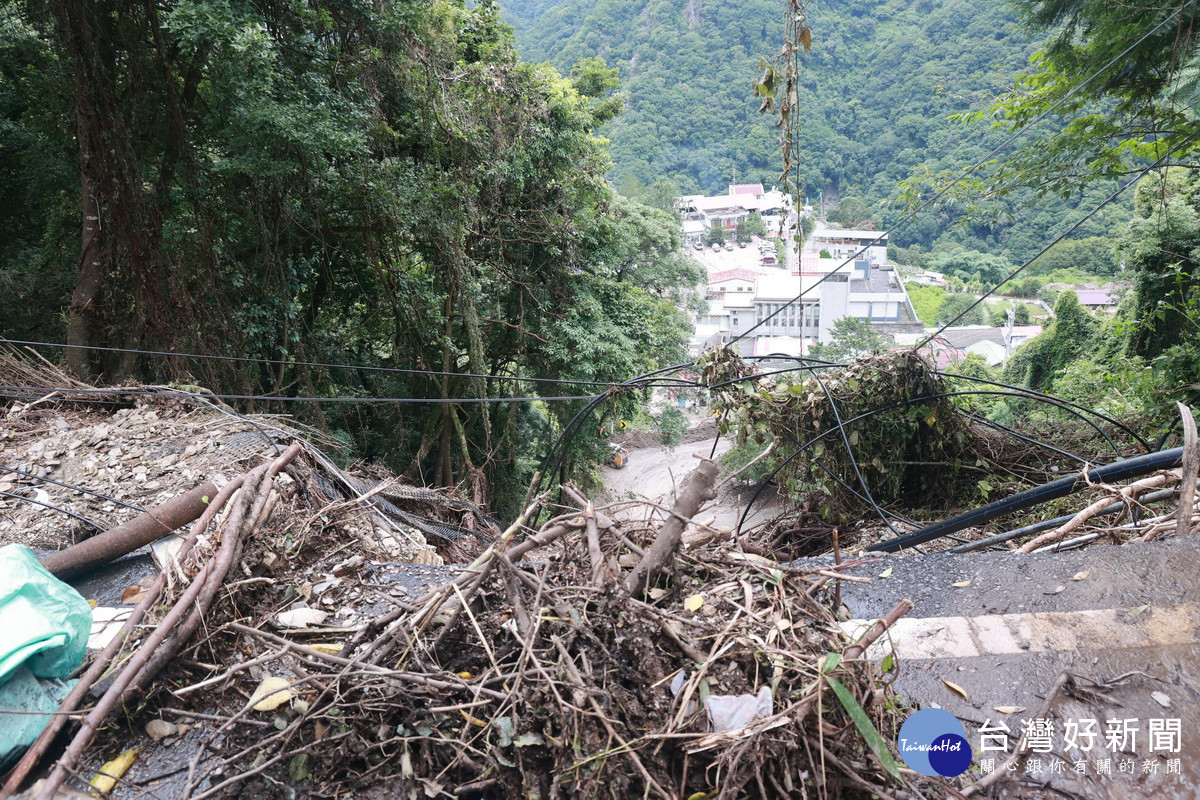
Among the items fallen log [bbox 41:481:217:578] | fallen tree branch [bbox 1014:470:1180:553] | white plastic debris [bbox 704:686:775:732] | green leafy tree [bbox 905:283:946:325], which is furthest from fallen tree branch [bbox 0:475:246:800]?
green leafy tree [bbox 905:283:946:325]

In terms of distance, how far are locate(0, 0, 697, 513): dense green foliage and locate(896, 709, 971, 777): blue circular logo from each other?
318cm

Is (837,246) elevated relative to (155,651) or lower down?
elevated

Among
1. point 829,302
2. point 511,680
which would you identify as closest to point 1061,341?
point 829,302

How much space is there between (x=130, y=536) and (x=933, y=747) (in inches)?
114

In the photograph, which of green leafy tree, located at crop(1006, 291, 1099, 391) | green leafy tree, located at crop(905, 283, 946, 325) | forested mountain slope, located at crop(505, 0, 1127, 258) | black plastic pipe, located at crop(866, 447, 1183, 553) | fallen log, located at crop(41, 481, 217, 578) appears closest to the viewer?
fallen log, located at crop(41, 481, 217, 578)

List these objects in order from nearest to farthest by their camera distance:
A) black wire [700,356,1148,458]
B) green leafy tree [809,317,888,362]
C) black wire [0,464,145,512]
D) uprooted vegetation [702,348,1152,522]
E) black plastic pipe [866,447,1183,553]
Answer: black plastic pipe [866,447,1183,553] → black wire [0,464,145,512] → black wire [700,356,1148,458] → uprooted vegetation [702,348,1152,522] → green leafy tree [809,317,888,362]

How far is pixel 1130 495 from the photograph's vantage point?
2.80 meters

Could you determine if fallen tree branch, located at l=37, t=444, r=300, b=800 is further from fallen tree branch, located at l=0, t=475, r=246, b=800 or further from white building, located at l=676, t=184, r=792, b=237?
white building, located at l=676, t=184, r=792, b=237

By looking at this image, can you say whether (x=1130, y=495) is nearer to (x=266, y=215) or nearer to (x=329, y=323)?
(x=266, y=215)

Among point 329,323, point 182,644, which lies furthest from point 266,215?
point 182,644

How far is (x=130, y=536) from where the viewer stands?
263 centimetres

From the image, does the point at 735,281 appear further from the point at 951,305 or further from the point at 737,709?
the point at 737,709

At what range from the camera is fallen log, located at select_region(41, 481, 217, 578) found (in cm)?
252

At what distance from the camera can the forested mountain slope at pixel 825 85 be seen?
21.1m
